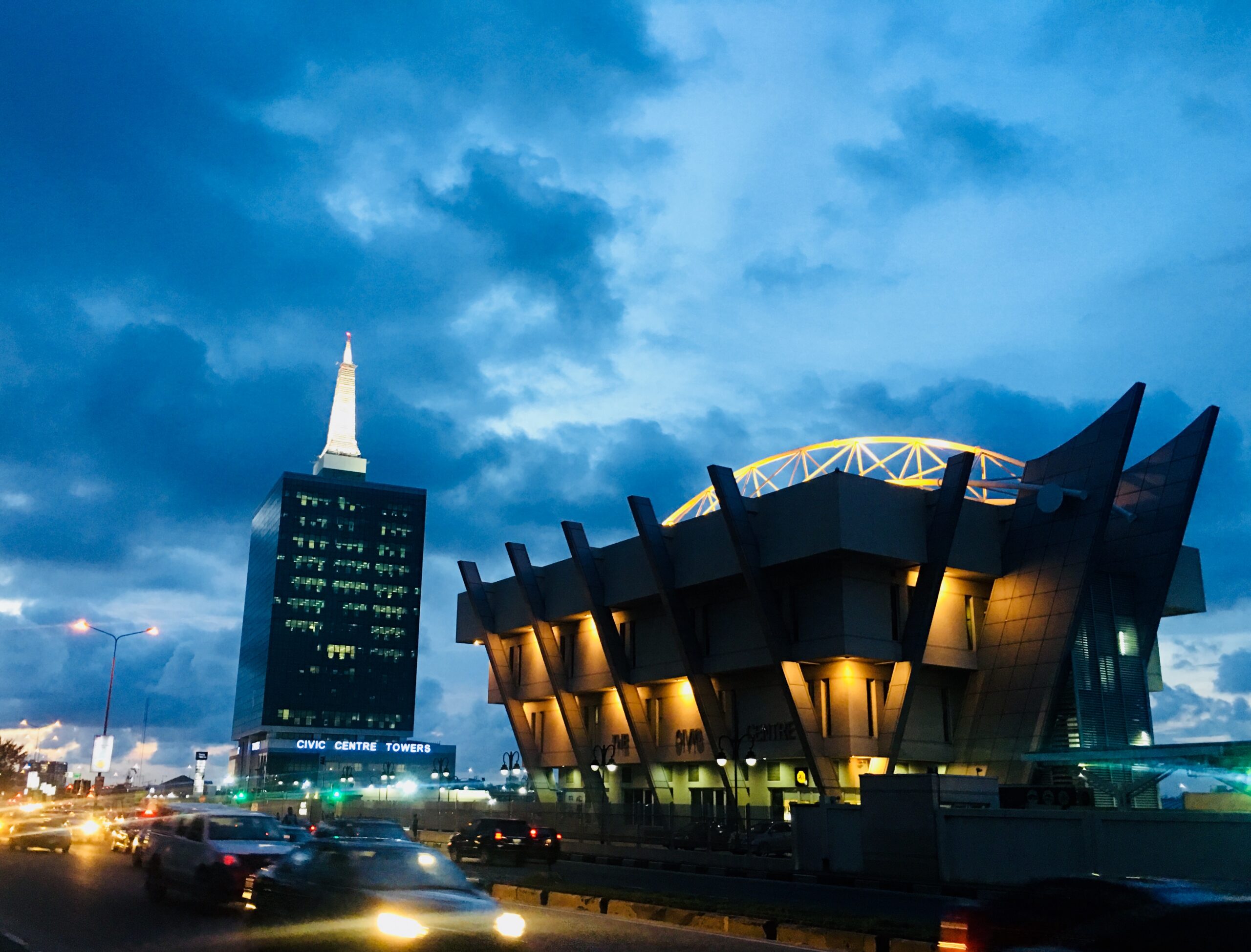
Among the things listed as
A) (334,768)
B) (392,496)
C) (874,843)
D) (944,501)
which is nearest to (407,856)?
(874,843)

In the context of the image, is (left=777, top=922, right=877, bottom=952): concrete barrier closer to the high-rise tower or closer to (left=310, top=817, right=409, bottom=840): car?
(left=310, top=817, right=409, bottom=840): car

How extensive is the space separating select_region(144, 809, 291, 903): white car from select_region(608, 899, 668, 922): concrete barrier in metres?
5.99

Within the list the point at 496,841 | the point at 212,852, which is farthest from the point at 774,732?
the point at 212,852

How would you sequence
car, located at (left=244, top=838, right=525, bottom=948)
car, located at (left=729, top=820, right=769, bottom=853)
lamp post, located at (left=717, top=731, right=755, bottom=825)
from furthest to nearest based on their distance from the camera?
1. lamp post, located at (left=717, top=731, right=755, bottom=825)
2. car, located at (left=729, top=820, right=769, bottom=853)
3. car, located at (left=244, top=838, right=525, bottom=948)

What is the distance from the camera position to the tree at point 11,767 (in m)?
137

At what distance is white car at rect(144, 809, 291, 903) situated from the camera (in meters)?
18.2

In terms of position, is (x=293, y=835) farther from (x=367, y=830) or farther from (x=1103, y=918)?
(x=1103, y=918)

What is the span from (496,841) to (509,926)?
2376 centimetres

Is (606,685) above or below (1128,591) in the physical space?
below

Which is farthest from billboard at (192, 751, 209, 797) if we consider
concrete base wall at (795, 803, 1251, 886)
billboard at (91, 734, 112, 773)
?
concrete base wall at (795, 803, 1251, 886)

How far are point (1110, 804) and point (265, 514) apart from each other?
173118 mm

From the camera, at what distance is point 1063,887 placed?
28.0ft

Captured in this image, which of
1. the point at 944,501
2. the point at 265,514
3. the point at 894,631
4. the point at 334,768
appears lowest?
the point at 334,768

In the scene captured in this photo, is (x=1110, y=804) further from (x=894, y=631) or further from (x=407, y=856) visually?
(x=407, y=856)
